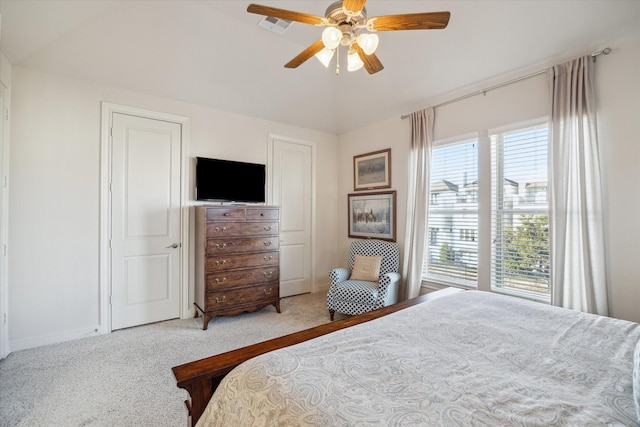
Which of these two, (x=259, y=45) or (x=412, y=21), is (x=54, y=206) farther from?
(x=412, y=21)

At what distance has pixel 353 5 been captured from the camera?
1.52 m

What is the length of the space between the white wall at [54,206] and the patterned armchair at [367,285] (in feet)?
8.47

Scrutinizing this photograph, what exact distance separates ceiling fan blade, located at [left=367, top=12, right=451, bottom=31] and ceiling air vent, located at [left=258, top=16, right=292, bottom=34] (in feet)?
→ 5.03

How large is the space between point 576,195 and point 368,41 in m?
2.12

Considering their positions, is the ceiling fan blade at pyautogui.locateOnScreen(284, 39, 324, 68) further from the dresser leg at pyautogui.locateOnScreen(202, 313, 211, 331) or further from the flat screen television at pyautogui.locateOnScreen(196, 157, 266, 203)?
the dresser leg at pyautogui.locateOnScreen(202, 313, 211, 331)

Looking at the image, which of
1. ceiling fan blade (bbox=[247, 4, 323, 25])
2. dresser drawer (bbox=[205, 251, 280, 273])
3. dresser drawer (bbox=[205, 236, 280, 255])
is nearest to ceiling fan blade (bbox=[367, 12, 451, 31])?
ceiling fan blade (bbox=[247, 4, 323, 25])

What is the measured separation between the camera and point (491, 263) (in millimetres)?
2973

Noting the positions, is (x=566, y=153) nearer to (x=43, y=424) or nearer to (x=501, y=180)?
→ (x=501, y=180)

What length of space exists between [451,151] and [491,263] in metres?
1.34

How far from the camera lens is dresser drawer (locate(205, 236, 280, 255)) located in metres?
3.18

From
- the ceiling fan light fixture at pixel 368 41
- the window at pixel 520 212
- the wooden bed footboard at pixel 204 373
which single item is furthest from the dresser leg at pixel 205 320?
the window at pixel 520 212

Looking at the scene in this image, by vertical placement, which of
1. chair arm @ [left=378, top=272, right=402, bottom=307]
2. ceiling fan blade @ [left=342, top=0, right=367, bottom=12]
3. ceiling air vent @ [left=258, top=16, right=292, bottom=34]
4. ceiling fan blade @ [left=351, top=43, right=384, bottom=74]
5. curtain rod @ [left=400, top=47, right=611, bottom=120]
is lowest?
chair arm @ [left=378, top=272, right=402, bottom=307]

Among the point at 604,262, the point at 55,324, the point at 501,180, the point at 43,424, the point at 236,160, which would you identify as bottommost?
the point at 43,424

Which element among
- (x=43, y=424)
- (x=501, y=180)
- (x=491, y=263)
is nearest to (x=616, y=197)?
(x=501, y=180)
